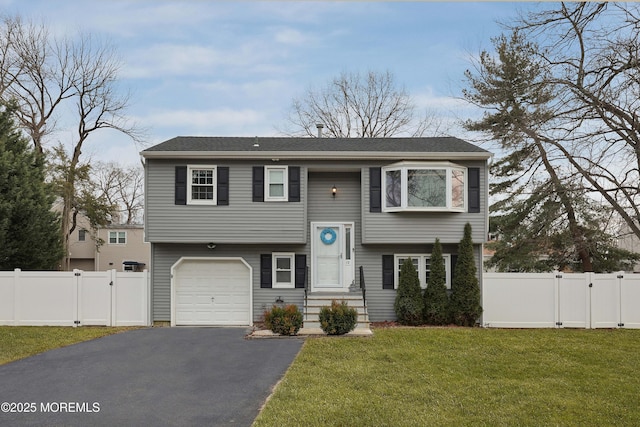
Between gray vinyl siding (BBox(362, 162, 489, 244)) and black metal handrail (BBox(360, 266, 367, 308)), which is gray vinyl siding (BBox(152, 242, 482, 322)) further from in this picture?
gray vinyl siding (BBox(362, 162, 489, 244))

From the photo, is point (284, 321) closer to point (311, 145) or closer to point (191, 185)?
point (191, 185)

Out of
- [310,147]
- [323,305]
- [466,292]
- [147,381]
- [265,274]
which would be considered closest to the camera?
[147,381]

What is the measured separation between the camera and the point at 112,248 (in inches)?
1380

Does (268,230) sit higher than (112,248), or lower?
higher

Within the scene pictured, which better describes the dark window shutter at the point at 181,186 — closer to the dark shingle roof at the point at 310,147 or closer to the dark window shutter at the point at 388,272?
the dark shingle roof at the point at 310,147

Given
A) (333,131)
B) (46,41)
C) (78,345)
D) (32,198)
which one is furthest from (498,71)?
(46,41)

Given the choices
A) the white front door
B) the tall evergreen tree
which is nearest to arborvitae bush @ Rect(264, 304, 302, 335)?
the white front door

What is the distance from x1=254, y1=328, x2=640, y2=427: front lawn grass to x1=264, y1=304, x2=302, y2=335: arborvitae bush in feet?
3.42

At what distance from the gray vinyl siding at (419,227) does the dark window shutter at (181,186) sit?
542 centimetres

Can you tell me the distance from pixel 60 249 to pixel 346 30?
15.8 meters

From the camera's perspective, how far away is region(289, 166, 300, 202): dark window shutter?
48.9ft

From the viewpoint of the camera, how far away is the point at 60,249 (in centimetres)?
2270

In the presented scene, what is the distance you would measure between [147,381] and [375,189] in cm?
872

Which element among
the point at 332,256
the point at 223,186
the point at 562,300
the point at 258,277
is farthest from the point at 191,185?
the point at 562,300
